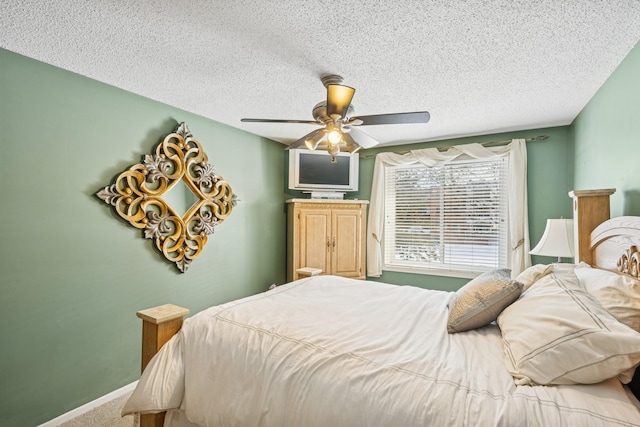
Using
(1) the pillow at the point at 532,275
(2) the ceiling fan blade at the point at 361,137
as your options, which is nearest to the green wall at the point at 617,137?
(1) the pillow at the point at 532,275

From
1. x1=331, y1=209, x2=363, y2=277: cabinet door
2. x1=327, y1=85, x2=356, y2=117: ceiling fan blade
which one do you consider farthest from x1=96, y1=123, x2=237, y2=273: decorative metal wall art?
x1=327, y1=85, x2=356, y2=117: ceiling fan blade

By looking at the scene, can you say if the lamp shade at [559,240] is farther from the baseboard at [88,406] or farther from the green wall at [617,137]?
the baseboard at [88,406]

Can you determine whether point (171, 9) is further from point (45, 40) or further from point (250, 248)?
point (250, 248)

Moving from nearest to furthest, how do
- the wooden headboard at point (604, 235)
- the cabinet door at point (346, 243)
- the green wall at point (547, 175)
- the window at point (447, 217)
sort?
1. the wooden headboard at point (604, 235)
2. the green wall at point (547, 175)
3. the window at point (447, 217)
4. the cabinet door at point (346, 243)

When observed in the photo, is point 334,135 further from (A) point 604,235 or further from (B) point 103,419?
(B) point 103,419

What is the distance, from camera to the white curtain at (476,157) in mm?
3365

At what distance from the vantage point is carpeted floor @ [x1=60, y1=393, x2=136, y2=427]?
2096mm

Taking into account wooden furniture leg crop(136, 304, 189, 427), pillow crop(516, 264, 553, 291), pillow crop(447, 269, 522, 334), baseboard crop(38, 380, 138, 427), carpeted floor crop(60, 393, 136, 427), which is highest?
pillow crop(516, 264, 553, 291)

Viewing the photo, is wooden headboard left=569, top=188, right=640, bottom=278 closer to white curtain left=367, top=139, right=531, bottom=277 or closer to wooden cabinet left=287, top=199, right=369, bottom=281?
white curtain left=367, top=139, right=531, bottom=277

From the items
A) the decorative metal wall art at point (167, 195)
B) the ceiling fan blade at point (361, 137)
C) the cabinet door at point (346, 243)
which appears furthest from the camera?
the cabinet door at point (346, 243)

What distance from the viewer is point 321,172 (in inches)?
162

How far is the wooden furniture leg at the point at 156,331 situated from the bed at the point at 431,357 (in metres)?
0.01

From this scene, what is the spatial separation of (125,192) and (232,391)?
1904 millimetres

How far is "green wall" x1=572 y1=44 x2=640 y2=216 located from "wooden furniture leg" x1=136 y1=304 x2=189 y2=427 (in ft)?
8.94
